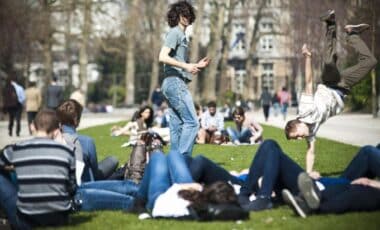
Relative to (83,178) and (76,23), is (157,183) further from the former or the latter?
(76,23)

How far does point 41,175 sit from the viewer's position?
7.34 meters

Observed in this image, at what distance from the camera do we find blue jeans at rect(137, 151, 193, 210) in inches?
321

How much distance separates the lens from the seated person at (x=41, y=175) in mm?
7348

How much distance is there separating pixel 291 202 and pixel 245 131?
42.3ft

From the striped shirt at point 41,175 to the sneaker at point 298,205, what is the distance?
2059 millimetres

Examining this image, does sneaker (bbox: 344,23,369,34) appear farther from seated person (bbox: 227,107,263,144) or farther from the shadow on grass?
seated person (bbox: 227,107,263,144)

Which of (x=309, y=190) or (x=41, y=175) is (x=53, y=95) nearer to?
(x=41, y=175)

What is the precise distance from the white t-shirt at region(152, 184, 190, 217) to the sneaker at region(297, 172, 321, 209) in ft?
3.61

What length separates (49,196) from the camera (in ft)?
24.1

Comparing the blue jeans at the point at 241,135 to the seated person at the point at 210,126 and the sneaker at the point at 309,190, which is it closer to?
the seated person at the point at 210,126

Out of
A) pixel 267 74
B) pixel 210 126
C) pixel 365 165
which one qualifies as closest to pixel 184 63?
pixel 365 165

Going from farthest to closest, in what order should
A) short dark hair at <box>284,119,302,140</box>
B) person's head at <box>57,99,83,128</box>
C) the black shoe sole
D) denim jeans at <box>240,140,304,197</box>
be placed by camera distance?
short dark hair at <box>284,119,302,140</box> < person's head at <box>57,99,83,128</box> < denim jeans at <box>240,140,304,197</box> < the black shoe sole

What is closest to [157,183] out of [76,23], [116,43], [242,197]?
[242,197]

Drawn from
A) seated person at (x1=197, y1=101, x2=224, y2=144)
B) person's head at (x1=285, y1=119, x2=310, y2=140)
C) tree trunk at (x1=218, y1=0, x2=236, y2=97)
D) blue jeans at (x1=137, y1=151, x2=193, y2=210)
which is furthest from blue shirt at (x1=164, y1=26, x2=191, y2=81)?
tree trunk at (x1=218, y1=0, x2=236, y2=97)
